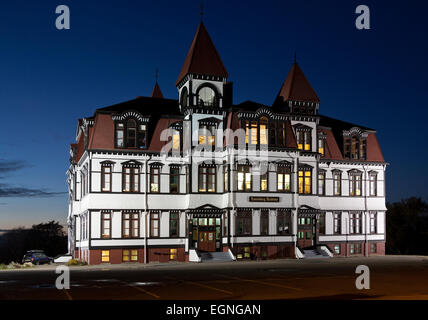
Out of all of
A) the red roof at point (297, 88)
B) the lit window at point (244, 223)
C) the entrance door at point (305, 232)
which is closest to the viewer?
the lit window at point (244, 223)

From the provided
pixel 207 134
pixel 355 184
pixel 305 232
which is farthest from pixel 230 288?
pixel 355 184

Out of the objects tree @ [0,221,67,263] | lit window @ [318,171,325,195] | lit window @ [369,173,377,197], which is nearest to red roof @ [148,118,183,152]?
lit window @ [318,171,325,195]

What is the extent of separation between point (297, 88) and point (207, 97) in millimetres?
8864

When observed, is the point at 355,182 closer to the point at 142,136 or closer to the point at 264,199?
the point at 264,199

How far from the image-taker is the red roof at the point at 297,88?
166ft

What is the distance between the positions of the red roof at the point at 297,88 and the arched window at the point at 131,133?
46.9 ft

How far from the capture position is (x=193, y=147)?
153 ft

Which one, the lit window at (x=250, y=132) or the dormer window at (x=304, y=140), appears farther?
the dormer window at (x=304, y=140)

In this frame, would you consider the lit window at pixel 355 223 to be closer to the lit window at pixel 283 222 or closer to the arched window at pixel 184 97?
the lit window at pixel 283 222

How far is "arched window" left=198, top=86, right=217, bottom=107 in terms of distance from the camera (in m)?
47.9

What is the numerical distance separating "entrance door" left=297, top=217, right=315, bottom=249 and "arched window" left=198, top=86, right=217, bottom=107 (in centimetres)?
1319

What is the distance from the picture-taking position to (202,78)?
4781 cm

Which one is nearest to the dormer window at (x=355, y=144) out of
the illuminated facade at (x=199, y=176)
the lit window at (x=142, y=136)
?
the illuminated facade at (x=199, y=176)
